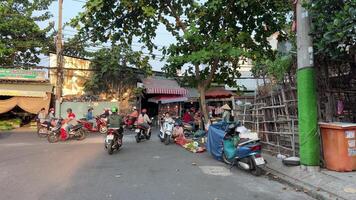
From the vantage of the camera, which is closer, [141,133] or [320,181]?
[320,181]

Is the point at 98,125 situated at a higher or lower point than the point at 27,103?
lower

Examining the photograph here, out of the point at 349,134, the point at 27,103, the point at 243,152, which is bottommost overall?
the point at 243,152

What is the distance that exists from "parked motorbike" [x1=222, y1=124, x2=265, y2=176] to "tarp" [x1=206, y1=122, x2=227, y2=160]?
39 centimetres

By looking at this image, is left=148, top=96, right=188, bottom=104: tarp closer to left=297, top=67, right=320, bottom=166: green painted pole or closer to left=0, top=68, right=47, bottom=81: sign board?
left=0, top=68, right=47, bottom=81: sign board

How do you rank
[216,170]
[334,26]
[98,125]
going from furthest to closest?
1. [98,125]
2. [216,170]
3. [334,26]

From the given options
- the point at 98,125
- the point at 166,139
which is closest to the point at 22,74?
the point at 98,125

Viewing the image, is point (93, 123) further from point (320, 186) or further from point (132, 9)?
point (320, 186)

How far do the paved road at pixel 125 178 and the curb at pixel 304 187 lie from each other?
0.63 feet

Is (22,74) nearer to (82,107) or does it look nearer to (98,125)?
(82,107)

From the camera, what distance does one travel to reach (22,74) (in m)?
23.0

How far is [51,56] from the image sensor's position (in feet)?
78.5

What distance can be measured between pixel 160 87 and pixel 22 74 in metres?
9.25

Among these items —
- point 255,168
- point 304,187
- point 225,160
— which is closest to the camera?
point 304,187

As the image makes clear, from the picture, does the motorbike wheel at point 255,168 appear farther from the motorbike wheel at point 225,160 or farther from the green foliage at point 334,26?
the green foliage at point 334,26
